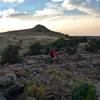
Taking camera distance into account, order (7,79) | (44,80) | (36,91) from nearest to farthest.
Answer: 1. (36,91)
2. (7,79)
3. (44,80)

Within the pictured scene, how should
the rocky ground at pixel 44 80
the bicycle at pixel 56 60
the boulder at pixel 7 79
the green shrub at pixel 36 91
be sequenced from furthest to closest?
the bicycle at pixel 56 60, the boulder at pixel 7 79, the rocky ground at pixel 44 80, the green shrub at pixel 36 91

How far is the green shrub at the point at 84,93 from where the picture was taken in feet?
72.3

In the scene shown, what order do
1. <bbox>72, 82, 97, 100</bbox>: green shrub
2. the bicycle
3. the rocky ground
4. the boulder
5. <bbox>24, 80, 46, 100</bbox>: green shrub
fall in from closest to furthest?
<bbox>72, 82, 97, 100</bbox>: green shrub < <bbox>24, 80, 46, 100</bbox>: green shrub < the rocky ground < the boulder < the bicycle

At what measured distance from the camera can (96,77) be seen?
28.8 metres

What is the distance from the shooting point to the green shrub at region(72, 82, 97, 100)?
72.3 ft

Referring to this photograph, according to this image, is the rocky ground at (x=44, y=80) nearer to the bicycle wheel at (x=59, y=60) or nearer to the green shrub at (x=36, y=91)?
the green shrub at (x=36, y=91)

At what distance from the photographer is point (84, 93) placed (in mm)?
22281

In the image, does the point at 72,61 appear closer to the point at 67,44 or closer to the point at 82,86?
the point at 82,86

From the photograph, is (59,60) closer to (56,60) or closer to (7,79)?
(56,60)

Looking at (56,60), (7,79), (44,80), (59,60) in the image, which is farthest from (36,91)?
(59,60)

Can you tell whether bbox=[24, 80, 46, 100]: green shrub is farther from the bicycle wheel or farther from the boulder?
the bicycle wheel

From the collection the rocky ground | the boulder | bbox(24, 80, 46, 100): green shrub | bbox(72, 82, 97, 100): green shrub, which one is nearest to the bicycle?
the rocky ground

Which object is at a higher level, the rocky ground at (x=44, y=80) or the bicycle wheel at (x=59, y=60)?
the bicycle wheel at (x=59, y=60)

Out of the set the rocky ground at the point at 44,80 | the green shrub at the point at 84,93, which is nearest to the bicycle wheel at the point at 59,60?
the rocky ground at the point at 44,80
